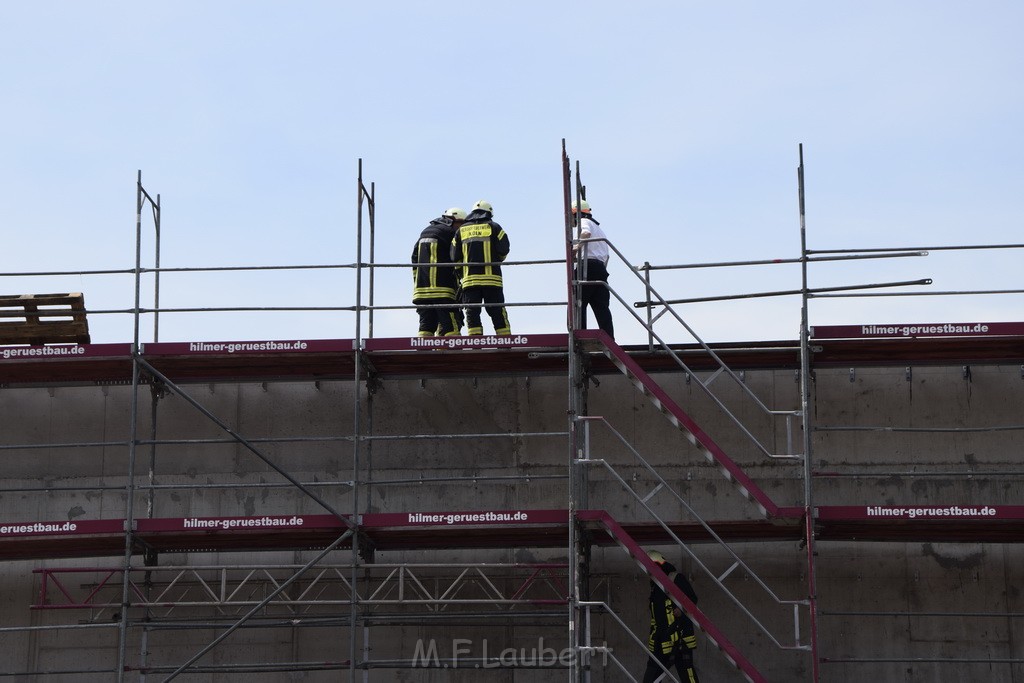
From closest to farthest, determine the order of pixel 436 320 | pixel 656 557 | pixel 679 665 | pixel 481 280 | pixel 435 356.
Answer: pixel 679 665 → pixel 656 557 → pixel 435 356 → pixel 481 280 → pixel 436 320

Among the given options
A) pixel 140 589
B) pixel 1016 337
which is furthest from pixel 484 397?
pixel 1016 337

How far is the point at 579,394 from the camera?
56.1ft

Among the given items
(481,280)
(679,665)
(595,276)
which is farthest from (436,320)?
(679,665)

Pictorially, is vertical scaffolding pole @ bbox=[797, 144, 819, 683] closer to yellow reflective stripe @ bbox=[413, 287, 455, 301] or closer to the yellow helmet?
the yellow helmet

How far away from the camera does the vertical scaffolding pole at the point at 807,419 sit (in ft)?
51.4

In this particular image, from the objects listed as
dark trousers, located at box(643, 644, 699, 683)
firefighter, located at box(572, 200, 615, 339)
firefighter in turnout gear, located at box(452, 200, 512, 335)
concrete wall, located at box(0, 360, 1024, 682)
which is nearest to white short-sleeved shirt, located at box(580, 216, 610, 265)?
firefighter, located at box(572, 200, 615, 339)

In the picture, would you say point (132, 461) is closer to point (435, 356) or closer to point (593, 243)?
point (435, 356)

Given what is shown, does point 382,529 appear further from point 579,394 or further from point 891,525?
point 891,525

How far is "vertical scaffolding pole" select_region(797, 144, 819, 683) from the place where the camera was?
15.7 meters

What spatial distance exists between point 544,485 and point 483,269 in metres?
2.48

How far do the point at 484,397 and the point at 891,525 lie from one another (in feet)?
15.5

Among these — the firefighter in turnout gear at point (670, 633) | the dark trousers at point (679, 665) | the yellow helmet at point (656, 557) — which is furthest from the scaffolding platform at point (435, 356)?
the dark trousers at point (679, 665)

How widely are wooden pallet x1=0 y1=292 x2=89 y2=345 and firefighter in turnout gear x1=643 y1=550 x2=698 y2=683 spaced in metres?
6.56

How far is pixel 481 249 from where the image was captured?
17.6m
